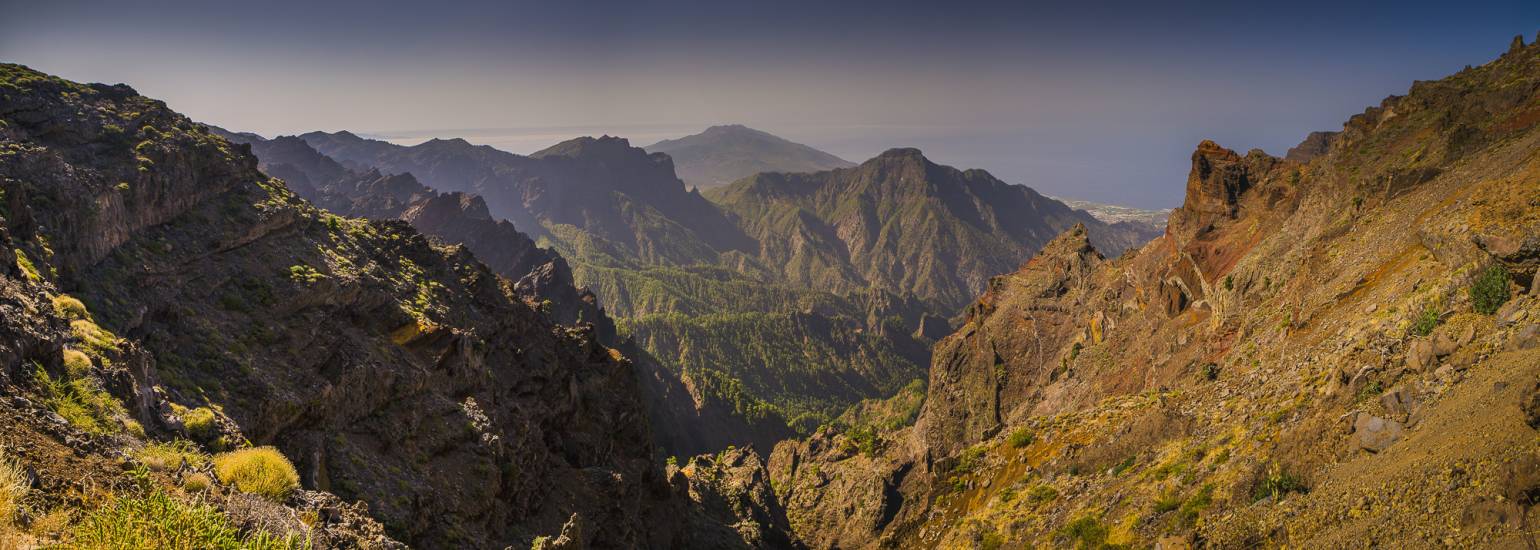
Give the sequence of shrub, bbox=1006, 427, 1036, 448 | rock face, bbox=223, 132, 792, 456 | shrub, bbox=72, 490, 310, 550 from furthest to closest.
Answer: rock face, bbox=223, 132, 792, 456 → shrub, bbox=1006, 427, 1036, 448 → shrub, bbox=72, 490, 310, 550

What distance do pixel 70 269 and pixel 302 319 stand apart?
25.8 feet

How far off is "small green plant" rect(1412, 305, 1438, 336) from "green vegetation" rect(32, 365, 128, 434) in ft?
127

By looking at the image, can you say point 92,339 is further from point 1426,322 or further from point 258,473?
point 1426,322

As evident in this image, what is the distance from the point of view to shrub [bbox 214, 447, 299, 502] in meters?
13.8

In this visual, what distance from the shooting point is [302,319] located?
29859 mm

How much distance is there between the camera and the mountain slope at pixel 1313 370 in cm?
1756

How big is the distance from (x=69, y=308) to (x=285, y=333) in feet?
33.0

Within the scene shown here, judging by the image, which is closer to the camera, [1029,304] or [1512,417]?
[1512,417]

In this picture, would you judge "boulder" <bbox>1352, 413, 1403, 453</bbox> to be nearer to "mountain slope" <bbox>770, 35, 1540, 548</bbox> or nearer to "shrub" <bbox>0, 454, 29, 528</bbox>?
"mountain slope" <bbox>770, 35, 1540, 548</bbox>

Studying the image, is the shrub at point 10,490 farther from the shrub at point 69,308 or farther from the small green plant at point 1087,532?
the small green plant at point 1087,532

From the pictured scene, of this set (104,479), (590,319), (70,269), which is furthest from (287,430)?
(590,319)

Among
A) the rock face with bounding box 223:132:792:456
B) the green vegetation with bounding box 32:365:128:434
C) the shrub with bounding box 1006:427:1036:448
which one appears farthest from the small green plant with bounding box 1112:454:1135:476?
the rock face with bounding box 223:132:792:456

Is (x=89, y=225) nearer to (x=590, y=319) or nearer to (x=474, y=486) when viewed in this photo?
(x=474, y=486)

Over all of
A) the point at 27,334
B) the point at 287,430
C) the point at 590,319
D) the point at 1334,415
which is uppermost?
the point at 27,334
